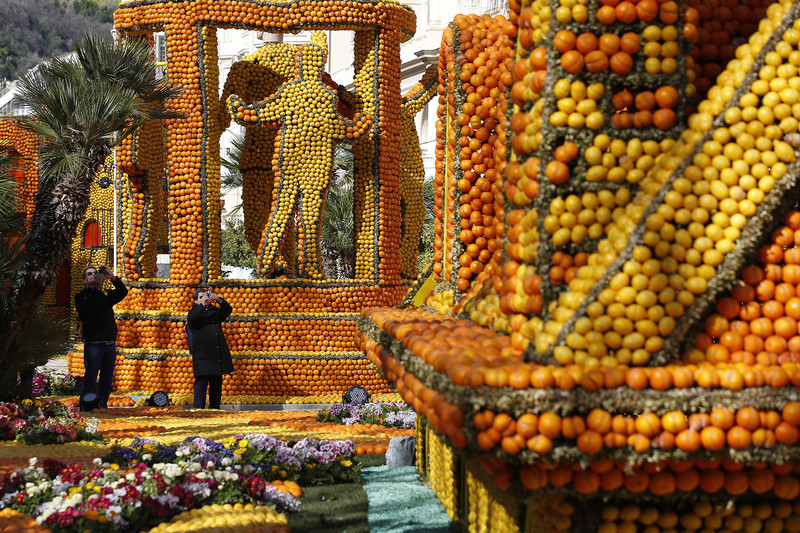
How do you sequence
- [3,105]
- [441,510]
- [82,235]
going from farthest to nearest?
[3,105]
[82,235]
[441,510]

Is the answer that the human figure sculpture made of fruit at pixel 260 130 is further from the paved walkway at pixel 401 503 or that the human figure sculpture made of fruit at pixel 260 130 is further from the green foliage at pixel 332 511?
the green foliage at pixel 332 511

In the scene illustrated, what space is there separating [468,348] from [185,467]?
124 inches

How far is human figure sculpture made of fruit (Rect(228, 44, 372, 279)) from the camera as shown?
1388 centimetres

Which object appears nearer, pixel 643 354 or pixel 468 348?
pixel 643 354

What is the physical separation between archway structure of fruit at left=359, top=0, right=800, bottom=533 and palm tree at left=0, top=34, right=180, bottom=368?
6706 millimetres

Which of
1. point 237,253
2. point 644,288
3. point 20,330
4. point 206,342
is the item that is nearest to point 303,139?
point 206,342

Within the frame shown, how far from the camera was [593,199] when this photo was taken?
3.40m

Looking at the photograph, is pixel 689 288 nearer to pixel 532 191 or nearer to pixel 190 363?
pixel 532 191

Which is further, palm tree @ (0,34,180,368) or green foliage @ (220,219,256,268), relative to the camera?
green foliage @ (220,219,256,268)

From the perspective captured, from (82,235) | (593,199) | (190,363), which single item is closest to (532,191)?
(593,199)

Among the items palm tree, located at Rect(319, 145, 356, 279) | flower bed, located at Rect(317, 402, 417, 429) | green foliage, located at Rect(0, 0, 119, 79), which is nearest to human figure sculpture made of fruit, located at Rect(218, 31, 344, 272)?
flower bed, located at Rect(317, 402, 417, 429)

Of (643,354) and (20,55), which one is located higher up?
(20,55)

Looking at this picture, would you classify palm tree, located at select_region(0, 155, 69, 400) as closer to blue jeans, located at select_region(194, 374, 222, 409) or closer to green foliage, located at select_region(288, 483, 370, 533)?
blue jeans, located at select_region(194, 374, 222, 409)

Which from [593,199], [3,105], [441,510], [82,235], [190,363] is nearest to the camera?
[593,199]
